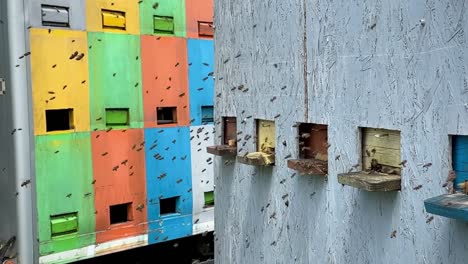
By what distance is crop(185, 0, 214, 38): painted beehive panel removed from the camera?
829 cm

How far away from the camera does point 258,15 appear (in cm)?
495

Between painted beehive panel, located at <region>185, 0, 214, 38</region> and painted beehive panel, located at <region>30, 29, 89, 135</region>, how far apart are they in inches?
75.2

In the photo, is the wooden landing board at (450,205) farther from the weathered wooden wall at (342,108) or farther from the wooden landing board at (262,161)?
the wooden landing board at (262,161)

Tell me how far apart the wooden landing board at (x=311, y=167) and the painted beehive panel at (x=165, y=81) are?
4.25 meters

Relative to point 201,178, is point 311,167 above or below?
above

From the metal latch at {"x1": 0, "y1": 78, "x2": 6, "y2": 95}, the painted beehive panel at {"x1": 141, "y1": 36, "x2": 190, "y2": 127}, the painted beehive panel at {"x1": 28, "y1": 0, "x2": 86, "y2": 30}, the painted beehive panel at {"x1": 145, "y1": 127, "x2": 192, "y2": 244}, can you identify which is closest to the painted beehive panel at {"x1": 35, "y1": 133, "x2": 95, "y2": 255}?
the metal latch at {"x1": 0, "y1": 78, "x2": 6, "y2": 95}

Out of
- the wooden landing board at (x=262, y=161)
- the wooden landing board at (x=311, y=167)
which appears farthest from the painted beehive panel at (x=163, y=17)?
the wooden landing board at (x=311, y=167)

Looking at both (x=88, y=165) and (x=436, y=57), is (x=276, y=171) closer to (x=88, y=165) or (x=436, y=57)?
(x=436, y=57)

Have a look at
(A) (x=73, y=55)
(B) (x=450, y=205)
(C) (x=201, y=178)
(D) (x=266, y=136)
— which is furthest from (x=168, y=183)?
(B) (x=450, y=205)

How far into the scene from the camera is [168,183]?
8.23 m

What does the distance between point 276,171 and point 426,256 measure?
1891 mm

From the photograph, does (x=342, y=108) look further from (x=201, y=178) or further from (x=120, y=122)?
(x=201, y=178)

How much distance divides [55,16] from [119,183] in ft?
8.72

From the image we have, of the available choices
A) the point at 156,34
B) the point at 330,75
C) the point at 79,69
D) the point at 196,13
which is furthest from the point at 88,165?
the point at 330,75
